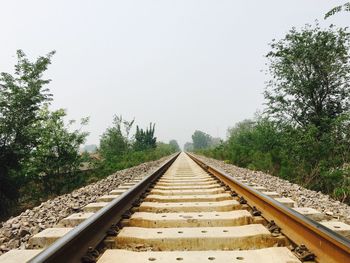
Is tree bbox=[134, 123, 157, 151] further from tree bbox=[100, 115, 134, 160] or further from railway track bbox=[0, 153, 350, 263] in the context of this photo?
railway track bbox=[0, 153, 350, 263]

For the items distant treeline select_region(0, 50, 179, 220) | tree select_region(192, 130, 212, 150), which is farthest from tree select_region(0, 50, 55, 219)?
tree select_region(192, 130, 212, 150)

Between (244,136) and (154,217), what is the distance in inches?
783

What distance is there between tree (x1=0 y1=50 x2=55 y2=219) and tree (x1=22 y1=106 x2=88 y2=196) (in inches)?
16.1

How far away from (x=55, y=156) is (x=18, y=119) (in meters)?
2.32

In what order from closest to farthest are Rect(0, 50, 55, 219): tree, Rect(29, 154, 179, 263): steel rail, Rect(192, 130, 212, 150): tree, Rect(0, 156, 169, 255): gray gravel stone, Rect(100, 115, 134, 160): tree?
Rect(29, 154, 179, 263): steel rail, Rect(0, 156, 169, 255): gray gravel stone, Rect(0, 50, 55, 219): tree, Rect(100, 115, 134, 160): tree, Rect(192, 130, 212, 150): tree

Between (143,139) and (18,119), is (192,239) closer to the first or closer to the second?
(18,119)

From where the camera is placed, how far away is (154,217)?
3.15 m

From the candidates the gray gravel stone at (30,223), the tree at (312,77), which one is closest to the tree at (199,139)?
the tree at (312,77)

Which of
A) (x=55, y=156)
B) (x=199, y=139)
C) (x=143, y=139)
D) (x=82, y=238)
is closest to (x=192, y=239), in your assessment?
(x=82, y=238)

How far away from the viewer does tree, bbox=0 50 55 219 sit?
1287 cm

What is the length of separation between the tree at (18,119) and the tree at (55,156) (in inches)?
16.1

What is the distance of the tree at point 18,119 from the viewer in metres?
12.9

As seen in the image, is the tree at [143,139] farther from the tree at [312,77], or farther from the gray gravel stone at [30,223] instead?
the gray gravel stone at [30,223]

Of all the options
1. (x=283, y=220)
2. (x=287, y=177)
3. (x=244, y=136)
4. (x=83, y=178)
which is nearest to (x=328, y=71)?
(x=244, y=136)
